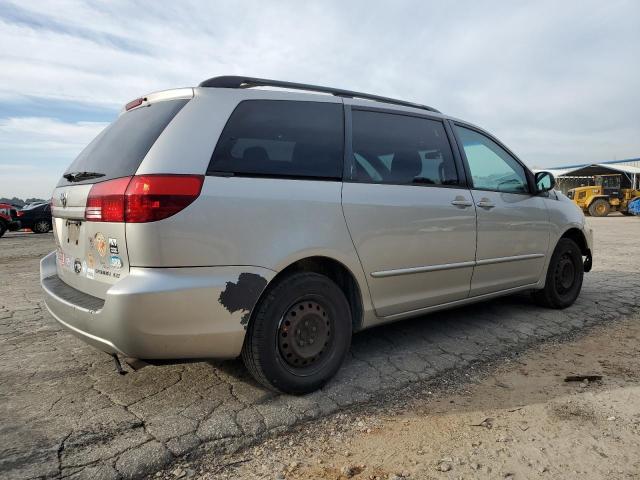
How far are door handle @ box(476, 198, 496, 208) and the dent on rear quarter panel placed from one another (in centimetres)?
207

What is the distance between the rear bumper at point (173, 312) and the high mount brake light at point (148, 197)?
269 millimetres

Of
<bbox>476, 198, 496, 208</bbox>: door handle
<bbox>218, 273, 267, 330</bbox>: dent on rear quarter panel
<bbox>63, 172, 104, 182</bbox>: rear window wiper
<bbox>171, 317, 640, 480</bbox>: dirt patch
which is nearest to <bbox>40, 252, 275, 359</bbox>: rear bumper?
<bbox>218, 273, 267, 330</bbox>: dent on rear quarter panel

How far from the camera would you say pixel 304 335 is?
2672mm

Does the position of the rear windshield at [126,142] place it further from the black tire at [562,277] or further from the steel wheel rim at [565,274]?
the steel wheel rim at [565,274]

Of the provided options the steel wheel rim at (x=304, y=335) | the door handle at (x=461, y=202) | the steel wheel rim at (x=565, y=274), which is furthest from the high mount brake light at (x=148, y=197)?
the steel wheel rim at (x=565, y=274)

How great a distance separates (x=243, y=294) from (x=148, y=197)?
2.17 ft

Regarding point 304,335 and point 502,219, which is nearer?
point 304,335

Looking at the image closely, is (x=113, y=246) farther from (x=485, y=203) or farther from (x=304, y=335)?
(x=485, y=203)

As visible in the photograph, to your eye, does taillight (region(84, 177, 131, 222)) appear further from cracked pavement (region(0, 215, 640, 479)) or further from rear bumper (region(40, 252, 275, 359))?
cracked pavement (region(0, 215, 640, 479))

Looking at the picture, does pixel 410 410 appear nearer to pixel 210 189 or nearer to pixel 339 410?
pixel 339 410

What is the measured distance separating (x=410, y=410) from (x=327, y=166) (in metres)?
1.49

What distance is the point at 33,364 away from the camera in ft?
10.4

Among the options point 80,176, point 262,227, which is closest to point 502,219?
point 262,227

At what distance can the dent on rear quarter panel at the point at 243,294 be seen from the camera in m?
2.33
